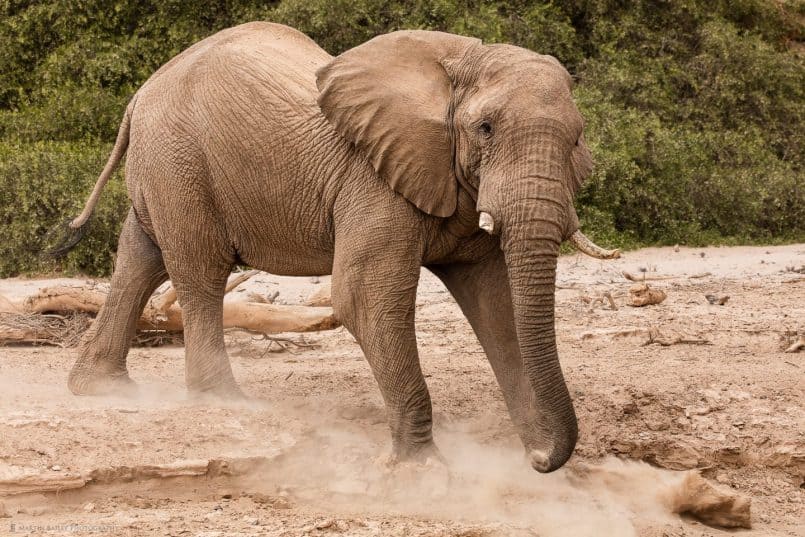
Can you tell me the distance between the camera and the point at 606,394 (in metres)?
6.77

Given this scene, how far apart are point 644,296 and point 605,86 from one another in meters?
5.52

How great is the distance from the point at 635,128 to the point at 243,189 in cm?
831

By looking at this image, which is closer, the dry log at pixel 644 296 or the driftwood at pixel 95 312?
the driftwood at pixel 95 312

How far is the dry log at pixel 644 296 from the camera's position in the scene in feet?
30.7

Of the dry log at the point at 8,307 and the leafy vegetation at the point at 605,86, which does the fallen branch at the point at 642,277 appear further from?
the dry log at the point at 8,307

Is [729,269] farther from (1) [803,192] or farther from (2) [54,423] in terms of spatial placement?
(2) [54,423]

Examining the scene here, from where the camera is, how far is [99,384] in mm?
6941

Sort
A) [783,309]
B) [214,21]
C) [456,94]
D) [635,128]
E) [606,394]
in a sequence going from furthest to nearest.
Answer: [214,21] → [635,128] → [783,309] → [606,394] → [456,94]

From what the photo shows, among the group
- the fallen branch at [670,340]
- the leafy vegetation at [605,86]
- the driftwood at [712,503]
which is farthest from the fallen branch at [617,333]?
the leafy vegetation at [605,86]

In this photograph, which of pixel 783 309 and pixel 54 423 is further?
pixel 783 309

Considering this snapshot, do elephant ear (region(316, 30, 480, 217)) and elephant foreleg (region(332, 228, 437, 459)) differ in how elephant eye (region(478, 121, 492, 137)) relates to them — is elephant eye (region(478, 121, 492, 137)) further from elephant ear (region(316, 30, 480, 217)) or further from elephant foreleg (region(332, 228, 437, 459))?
elephant foreleg (region(332, 228, 437, 459))

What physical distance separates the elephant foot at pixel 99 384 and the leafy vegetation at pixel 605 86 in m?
5.38

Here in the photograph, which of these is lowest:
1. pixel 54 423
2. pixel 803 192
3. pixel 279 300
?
pixel 803 192

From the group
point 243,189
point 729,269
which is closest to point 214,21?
point 729,269
